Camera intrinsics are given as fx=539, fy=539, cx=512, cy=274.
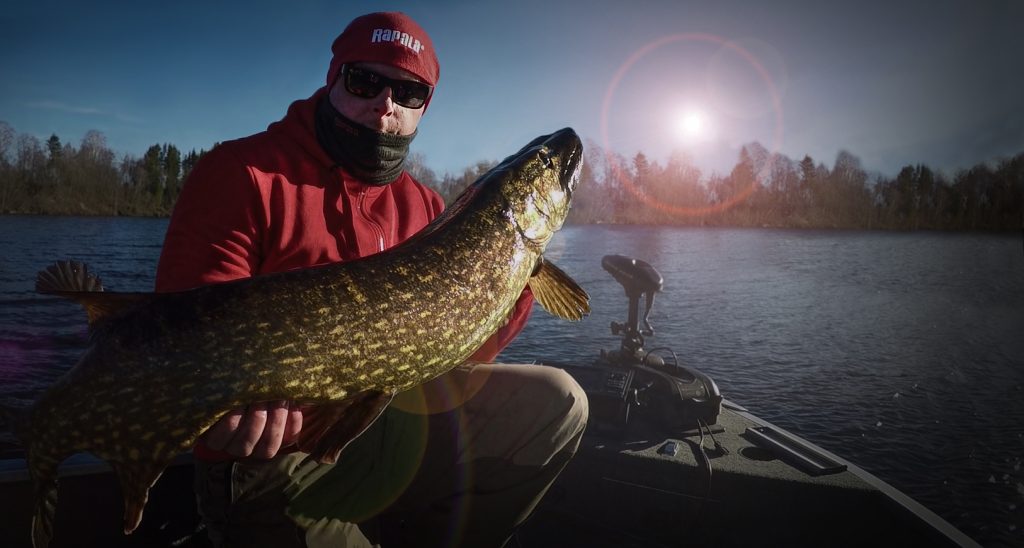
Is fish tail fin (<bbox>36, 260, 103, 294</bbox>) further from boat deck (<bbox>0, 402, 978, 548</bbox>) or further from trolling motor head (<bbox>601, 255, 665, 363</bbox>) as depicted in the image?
trolling motor head (<bbox>601, 255, 665, 363</bbox>)

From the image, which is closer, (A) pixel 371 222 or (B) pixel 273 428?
(B) pixel 273 428

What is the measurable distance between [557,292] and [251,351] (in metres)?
1.33

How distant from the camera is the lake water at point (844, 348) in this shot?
728 cm

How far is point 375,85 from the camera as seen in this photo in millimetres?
2752

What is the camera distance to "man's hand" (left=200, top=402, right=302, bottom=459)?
71.7 inches

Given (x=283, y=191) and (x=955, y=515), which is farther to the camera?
(x=955, y=515)

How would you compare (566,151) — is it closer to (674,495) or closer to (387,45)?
(387,45)

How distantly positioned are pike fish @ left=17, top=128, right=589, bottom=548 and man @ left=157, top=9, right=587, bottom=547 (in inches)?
19.1

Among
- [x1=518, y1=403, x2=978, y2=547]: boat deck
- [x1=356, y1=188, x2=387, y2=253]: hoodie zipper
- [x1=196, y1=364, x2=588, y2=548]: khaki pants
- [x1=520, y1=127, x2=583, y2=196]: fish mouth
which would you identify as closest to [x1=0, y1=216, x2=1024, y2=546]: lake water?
[x1=518, y1=403, x2=978, y2=547]: boat deck

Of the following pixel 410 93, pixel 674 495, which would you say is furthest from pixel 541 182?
pixel 674 495

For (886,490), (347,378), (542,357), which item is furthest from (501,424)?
(542,357)

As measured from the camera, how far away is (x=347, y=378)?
6.26ft

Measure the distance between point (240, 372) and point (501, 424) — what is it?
1.33 m

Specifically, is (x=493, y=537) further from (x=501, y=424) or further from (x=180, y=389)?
(x=180, y=389)
